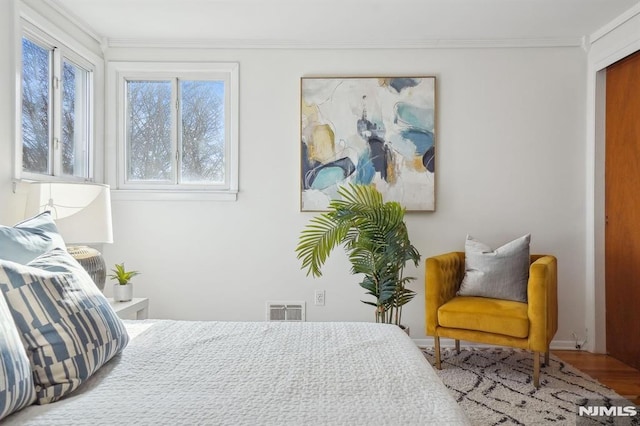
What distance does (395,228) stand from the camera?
312cm

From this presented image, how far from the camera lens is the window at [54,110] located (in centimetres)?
275

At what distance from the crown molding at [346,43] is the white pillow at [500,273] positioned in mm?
1487

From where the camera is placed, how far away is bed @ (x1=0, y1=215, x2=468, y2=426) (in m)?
0.98

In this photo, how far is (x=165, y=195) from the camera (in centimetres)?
354

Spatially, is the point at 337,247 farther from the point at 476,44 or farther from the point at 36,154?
the point at 36,154

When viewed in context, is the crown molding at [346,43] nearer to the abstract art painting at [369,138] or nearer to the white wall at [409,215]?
the white wall at [409,215]

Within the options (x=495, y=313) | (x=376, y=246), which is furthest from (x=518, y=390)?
(x=376, y=246)

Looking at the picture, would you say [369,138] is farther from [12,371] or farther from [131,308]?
[12,371]

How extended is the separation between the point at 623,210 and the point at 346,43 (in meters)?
2.27

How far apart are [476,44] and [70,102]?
2.95 metres

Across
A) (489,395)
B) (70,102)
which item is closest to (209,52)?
(70,102)

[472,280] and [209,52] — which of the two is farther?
[209,52]

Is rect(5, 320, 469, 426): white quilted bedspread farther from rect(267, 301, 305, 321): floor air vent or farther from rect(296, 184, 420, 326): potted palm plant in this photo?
rect(267, 301, 305, 321): floor air vent

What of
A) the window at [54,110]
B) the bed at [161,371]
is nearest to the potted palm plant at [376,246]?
the bed at [161,371]
